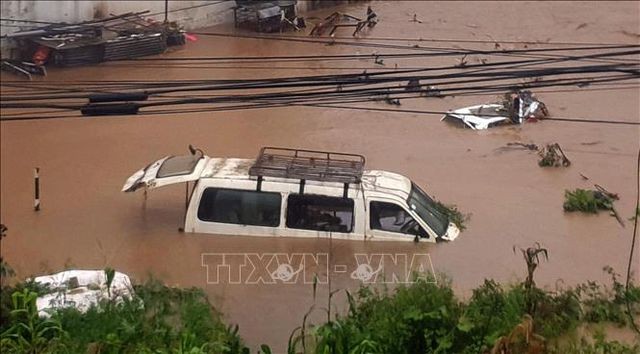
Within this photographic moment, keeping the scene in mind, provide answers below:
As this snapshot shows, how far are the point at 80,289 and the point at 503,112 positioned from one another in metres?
4.04

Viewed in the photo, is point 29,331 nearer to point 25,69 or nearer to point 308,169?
point 308,169

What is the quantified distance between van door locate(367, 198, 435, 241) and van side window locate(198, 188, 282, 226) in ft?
2.02

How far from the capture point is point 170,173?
6.68 metres

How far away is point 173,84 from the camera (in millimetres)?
7605

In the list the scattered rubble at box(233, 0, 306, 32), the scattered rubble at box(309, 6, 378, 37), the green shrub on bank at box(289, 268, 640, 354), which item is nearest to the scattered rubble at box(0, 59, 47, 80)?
the scattered rubble at box(233, 0, 306, 32)

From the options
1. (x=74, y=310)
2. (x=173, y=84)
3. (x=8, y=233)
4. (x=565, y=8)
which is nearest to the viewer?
(x=74, y=310)

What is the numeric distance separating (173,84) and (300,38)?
2.27 m

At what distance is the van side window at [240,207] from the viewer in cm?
632

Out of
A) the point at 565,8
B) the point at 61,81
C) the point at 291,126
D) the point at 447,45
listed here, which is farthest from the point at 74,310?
the point at 565,8

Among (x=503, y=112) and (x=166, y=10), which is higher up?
(x=166, y=10)

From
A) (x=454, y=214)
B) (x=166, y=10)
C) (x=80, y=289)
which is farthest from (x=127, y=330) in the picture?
(x=166, y=10)

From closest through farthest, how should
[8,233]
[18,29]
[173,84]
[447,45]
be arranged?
[8,233], [173,84], [447,45], [18,29]

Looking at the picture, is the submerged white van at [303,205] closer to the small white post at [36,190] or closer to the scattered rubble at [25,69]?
the small white post at [36,190]

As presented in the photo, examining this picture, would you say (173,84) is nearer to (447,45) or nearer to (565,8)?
(447,45)
